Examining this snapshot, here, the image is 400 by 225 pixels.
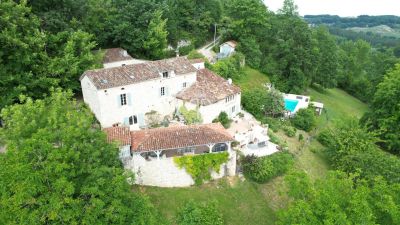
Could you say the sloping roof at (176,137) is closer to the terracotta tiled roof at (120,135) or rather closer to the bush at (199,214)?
the terracotta tiled roof at (120,135)

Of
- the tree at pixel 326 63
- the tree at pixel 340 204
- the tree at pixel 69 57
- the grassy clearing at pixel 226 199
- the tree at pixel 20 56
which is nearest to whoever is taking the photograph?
the tree at pixel 340 204

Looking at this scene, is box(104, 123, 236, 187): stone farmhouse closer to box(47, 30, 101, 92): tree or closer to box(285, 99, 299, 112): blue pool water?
box(47, 30, 101, 92): tree

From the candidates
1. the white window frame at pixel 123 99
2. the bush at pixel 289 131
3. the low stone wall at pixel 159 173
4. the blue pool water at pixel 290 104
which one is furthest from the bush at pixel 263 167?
the blue pool water at pixel 290 104

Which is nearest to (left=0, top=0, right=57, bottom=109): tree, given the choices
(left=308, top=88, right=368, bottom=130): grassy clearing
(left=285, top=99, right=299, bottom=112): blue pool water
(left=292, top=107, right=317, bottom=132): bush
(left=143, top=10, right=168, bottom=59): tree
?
(left=143, top=10, right=168, bottom=59): tree

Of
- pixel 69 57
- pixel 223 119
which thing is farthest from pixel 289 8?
pixel 69 57

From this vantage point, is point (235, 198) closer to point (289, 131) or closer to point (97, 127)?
point (97, 127)

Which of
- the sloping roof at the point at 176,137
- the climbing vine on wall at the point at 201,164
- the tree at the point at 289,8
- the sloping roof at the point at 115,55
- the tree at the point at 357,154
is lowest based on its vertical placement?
the tree at the point at 357,154

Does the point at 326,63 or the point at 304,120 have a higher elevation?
the point at 326,63
